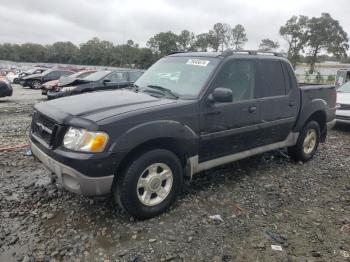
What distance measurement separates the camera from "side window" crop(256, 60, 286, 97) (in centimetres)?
469

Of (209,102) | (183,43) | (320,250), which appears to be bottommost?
(320,250)

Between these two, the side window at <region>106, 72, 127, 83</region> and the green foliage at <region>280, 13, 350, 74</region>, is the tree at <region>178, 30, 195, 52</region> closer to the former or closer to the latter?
the green foliage at <region>280, 13, 350, 74</region>

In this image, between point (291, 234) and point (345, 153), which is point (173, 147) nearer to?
point (291, 234)

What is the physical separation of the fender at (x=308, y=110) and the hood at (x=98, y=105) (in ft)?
8.52

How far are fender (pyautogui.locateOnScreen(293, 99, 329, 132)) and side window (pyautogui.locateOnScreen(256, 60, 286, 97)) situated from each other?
0.64 meters

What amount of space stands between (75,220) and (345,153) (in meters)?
5.56

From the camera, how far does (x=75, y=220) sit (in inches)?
141

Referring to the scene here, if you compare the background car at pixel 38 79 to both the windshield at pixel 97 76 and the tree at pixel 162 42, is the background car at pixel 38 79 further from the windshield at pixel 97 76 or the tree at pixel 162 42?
the tree at pixel 162 42

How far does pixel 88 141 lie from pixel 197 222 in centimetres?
150

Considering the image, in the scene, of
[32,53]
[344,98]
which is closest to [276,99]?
[344,98]

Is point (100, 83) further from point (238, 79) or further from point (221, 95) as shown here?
point (221, 95)

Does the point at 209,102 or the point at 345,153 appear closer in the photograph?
the point at 209,102

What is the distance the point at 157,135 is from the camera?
342cm

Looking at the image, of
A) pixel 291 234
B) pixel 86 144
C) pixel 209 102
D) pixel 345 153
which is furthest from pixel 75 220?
pixel 345 153
